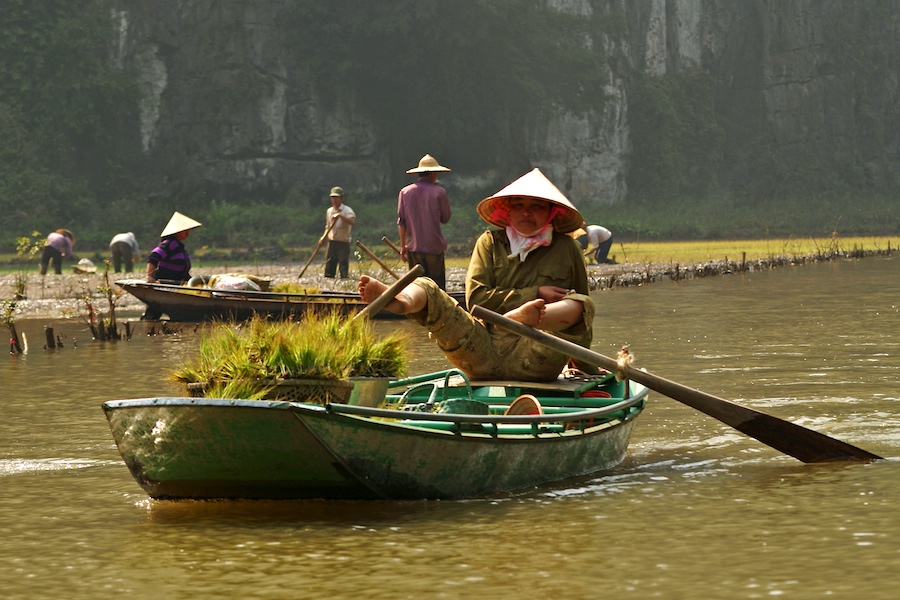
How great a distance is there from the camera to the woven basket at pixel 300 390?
7.29m

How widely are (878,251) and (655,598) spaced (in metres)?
30.2

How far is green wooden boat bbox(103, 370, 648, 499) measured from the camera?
676 cm

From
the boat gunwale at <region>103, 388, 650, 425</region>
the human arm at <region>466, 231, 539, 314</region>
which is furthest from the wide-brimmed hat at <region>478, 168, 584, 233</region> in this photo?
the boat gunwale at <region>103, 388, 650, 425</region>

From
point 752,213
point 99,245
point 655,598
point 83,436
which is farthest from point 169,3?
point 655,598

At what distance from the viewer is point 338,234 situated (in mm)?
23953

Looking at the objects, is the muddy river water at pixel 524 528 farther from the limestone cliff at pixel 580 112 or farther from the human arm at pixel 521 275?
Result: the limestone cliff at pixel 580 112

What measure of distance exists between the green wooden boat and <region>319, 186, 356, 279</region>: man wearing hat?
15.4m

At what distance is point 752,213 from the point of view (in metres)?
52.1

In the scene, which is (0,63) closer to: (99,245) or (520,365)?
(99,245)

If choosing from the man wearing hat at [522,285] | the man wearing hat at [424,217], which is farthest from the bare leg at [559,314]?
the man wearing hat at [424,217]

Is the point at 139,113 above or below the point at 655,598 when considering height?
above

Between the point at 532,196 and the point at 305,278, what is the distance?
18558mm

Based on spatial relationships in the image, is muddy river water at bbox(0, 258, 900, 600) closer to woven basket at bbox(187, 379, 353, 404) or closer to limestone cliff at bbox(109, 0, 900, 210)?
woven basket at bbox(187, 379, 353, 404)

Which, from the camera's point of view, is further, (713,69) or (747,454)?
(713,69)
